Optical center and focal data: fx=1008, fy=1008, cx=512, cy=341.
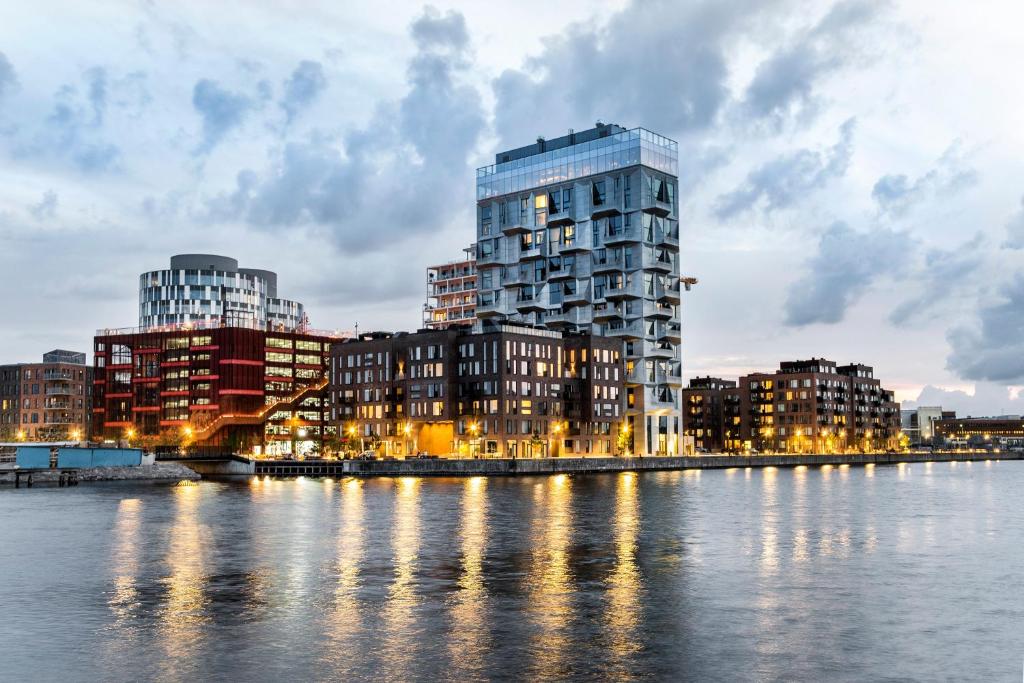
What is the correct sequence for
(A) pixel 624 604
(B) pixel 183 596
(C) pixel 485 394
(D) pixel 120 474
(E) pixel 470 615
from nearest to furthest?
(E) pixel 470 615, (A) pixel 624 604, (B) pixel 183 596, (D) pixel 120 474, (C) pixel 485 394

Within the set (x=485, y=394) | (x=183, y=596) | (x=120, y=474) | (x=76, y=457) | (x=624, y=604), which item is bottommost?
(x=120, y=474)

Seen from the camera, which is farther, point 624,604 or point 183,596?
point 183,596

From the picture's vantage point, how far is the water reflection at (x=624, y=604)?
26.4m

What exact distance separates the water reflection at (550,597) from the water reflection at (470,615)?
1.44 metres

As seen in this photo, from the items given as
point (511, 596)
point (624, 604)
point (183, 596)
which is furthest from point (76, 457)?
point (624, 604)

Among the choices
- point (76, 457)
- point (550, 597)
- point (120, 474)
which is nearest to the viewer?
point (550, 597)

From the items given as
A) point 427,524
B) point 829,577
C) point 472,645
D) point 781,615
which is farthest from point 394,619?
point 427,524

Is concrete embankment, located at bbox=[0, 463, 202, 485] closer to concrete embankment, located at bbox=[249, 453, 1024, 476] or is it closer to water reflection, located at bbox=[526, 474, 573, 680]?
concrete embankment, located at bbox=[249, 453, 1024, 476]

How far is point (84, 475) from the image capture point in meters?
147

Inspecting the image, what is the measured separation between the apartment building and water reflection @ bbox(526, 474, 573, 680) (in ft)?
344

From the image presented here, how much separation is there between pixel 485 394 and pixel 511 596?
463 feet

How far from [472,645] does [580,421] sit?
533 feet

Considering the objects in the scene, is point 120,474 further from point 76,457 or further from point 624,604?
point 624,604

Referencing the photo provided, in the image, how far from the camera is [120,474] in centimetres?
15438
